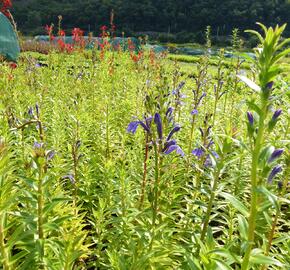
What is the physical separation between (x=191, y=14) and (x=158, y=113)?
64.2m

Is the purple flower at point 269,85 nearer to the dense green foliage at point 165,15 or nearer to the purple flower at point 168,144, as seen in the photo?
the purple flower at point 168,144

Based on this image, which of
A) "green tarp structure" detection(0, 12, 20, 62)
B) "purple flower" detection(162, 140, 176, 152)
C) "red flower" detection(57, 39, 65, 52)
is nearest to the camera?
"purple flower" detection(162, 140, 176, 152)

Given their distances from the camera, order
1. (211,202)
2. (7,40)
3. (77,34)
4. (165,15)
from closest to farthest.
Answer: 1. (211,202)
2. (77,34)
3. (7,40)
4. (165,15)

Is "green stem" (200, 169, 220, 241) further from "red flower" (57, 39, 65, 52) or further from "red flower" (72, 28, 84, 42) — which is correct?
"red flower" (72, 28, 84, 42)

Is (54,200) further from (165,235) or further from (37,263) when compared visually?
(165,235)

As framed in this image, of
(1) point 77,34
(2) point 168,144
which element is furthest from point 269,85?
(1) point 77,34

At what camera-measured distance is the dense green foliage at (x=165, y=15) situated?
59.4m

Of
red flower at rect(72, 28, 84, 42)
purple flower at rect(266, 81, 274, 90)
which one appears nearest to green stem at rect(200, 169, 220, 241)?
purple flower at rect(266, 81, 274, 90)

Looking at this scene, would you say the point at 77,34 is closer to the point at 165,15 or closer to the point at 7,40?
the point at 7,40

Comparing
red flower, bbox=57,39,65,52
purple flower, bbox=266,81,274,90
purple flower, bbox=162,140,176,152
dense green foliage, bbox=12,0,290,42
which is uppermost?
dense green foliage, bbox=12,0,290,42

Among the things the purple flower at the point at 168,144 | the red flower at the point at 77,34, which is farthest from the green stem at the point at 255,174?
the red flower at the point at 77,34

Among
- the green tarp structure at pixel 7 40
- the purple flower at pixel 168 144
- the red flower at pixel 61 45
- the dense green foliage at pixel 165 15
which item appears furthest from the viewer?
the dense green foliage at pixel 165 15

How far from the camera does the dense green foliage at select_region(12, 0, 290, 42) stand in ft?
195

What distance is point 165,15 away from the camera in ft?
209
